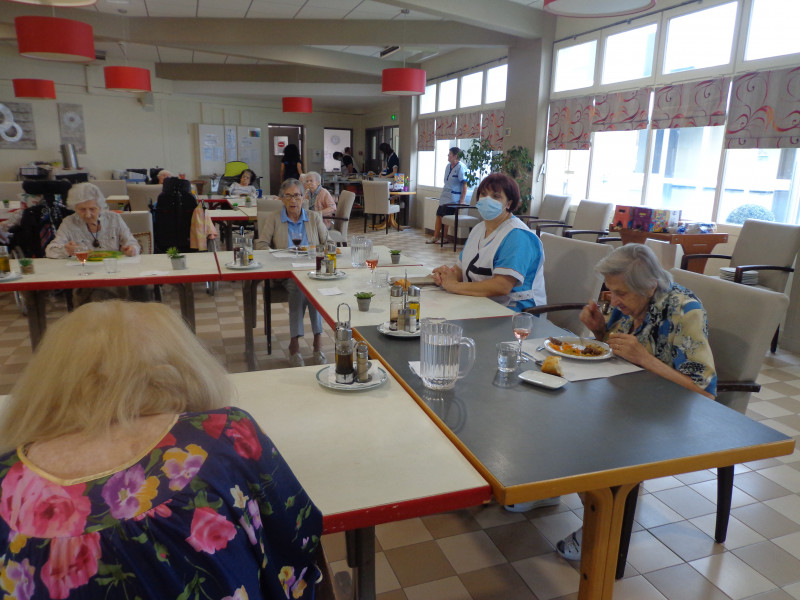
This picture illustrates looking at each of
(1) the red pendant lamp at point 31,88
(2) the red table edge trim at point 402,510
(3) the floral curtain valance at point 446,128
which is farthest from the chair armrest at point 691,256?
(1) the red pendant lamp at point 31,88

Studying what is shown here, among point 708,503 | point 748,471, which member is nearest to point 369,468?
point 708,503

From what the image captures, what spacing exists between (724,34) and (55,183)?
21.0 ft

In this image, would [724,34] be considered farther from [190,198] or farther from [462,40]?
[190,198]

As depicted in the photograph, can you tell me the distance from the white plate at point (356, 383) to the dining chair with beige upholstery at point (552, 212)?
219 inches

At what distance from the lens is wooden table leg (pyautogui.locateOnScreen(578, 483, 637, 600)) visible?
4.16 feet

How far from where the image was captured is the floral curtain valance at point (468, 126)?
9.09 m

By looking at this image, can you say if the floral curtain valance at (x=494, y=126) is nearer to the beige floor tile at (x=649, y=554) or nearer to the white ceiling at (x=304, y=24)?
the white ceiling at (x=304, y=24)

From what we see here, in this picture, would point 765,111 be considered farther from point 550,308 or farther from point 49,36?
point 49,36

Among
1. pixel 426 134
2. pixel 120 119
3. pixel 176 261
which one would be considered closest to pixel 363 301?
pixel 176 261

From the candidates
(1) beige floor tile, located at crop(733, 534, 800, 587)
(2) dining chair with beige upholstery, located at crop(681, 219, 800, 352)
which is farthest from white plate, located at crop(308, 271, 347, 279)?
(2) dining chair with beige upholstery, located at crop(681, 219, 800, 352)

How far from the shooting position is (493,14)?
263 inches

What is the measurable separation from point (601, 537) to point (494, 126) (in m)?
7.97

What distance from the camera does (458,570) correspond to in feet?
6.37

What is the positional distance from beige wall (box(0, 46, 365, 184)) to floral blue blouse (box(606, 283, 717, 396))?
1211cm
